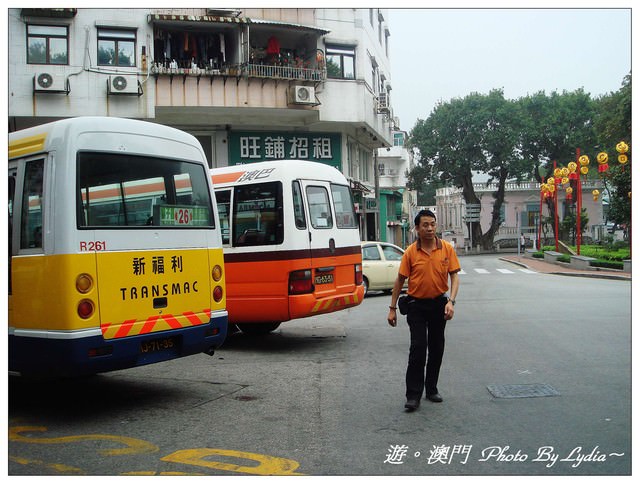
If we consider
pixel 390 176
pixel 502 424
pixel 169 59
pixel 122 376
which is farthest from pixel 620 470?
pixel 390 176

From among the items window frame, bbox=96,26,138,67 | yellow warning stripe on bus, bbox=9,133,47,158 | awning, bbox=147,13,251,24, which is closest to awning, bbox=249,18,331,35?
awning, bbox=147,13,251,24

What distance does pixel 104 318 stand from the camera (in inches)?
243

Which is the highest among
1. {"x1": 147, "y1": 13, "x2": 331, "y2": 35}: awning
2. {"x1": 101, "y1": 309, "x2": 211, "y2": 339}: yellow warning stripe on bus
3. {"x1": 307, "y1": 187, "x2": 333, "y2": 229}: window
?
{"x1": 147, "y1": 13, "x2": 331, "y2": 35}: awning

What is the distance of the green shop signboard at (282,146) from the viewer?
2717cm

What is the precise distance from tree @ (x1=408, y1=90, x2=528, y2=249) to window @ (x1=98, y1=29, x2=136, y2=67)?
113 feet

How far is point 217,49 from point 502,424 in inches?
889

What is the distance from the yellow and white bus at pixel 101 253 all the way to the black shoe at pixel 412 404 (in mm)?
2172

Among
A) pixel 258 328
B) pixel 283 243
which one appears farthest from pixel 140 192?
pixel 258 328

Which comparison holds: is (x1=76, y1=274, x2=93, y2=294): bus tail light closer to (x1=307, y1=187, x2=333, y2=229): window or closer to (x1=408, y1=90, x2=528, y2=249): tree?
(x1=307, y1=187, x2=333, y2=229): window

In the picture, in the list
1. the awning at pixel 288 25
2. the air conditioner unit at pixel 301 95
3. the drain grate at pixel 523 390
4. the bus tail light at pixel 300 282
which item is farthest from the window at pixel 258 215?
the awning at pixel 288 25

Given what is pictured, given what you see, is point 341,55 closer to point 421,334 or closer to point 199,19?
point 199,19

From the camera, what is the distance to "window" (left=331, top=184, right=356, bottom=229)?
35.9ft

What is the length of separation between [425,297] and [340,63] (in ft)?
74.5

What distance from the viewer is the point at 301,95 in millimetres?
25516
